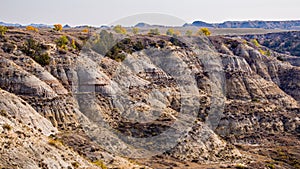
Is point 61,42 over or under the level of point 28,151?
over

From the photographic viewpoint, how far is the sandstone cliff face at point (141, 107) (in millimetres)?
40678

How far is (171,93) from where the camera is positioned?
6738 centimetres

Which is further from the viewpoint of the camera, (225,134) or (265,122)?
(265,122)

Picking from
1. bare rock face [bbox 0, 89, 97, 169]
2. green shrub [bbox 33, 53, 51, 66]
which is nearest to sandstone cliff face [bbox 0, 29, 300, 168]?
bare rock face [bbox 0, 89, 97, 169]

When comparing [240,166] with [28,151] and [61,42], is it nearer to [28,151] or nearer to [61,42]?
[28,151]

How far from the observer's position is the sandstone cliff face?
4068cm

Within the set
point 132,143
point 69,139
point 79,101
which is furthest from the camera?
point 79,101

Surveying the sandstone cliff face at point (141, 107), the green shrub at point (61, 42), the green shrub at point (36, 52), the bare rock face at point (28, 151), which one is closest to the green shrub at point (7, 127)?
the bare rock face at point (28, 151)

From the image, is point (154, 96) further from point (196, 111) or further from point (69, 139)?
point (69, 139)

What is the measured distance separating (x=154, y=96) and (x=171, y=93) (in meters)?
6.18

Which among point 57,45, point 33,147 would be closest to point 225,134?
point 57,45

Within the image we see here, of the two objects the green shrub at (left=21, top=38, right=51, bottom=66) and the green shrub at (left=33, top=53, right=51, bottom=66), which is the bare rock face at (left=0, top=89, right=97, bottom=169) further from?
the green shrub at (left=21, top=38, right=51, bottom=66)

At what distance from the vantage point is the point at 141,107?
55.0m

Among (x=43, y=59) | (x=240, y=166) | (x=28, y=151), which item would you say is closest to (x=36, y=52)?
(x=43, y=59)
